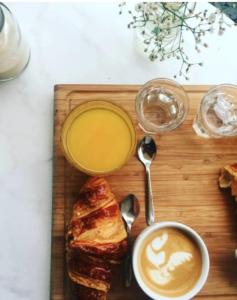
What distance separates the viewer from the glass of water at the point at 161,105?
1192mm

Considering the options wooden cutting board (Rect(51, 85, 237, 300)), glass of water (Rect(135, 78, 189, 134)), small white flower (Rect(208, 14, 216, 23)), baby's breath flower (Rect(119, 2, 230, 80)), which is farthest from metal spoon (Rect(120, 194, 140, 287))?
small white flower (Rect(208, 14, 216, 23))

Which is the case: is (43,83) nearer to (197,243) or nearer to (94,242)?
(94,242)

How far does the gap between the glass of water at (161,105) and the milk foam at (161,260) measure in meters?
0.25

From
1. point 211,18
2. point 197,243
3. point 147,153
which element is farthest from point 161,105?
point 197,243

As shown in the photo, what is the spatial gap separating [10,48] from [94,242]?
0.47m

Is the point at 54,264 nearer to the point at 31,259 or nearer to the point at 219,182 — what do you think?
the point at 31,259

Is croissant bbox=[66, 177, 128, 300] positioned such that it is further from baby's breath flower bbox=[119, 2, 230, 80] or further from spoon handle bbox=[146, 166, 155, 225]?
baby's breath flower bbox=[119, 2, 230, 80]

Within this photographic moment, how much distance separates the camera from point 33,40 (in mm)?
1269

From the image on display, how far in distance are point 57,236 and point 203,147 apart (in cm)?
40

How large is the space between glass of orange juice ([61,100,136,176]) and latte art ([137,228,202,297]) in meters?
0.19

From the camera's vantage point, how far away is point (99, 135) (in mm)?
1168

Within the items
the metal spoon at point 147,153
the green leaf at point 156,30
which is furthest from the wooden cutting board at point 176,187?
the green leaf at point 156,30

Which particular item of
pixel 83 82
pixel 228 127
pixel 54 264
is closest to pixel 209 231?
pixel 228 127

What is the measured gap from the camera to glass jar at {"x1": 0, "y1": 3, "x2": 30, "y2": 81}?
1133mm
